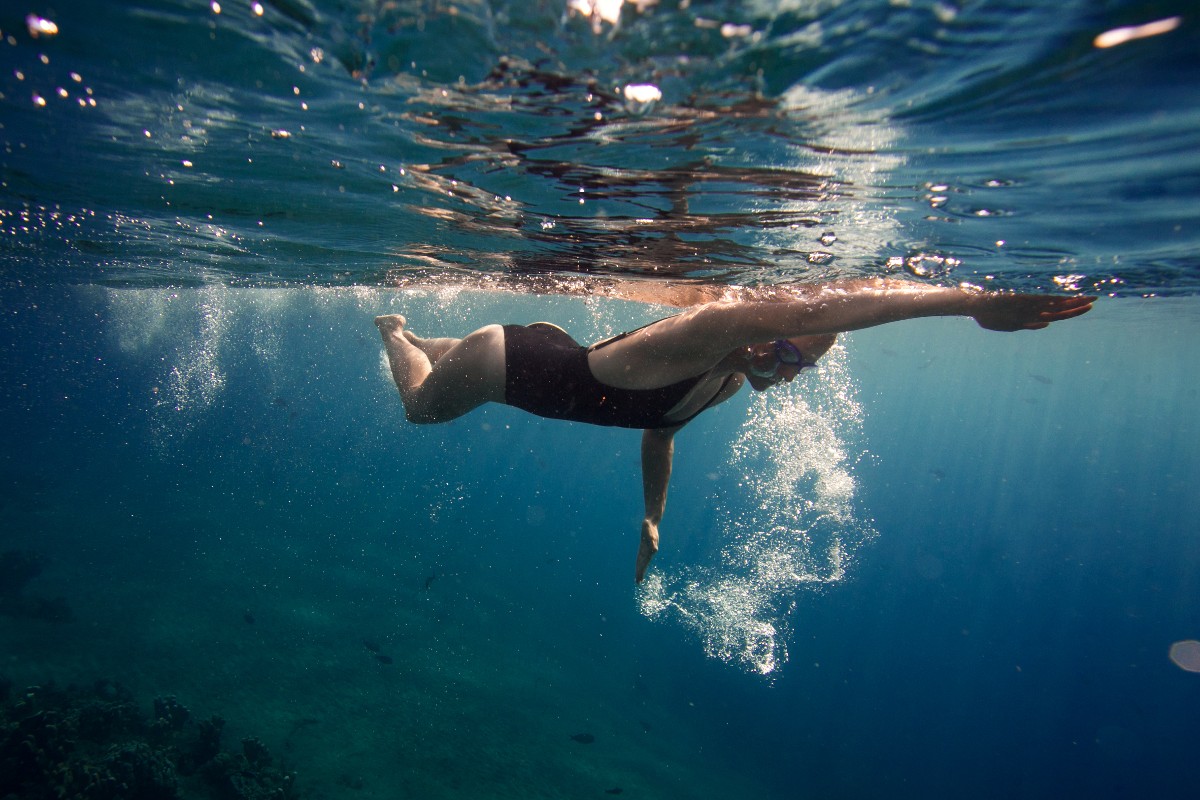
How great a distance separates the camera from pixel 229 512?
3456 cm

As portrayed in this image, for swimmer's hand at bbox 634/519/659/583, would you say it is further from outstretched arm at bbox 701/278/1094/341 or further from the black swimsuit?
outstretched arm at bbox 701/278/1094/341

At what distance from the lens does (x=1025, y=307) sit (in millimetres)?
3318

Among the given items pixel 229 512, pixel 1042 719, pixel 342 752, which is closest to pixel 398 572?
pixel 229 512

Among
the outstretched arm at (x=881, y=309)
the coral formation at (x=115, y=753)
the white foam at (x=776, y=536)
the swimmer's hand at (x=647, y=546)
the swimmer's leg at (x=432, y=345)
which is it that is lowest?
the white foam at (x=776, y=536)

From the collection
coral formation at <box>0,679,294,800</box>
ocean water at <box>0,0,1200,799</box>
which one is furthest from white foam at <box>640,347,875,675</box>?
coral formation at <box>0,679,294,800</box>

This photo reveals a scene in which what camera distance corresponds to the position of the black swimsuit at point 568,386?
395cm

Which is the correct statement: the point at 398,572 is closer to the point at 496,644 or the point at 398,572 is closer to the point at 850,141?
the point at 496,644

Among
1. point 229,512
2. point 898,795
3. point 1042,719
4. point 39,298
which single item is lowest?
point 1042,719

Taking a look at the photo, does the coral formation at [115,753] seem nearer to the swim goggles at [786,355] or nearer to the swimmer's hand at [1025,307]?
the swim goggles at [786,355]

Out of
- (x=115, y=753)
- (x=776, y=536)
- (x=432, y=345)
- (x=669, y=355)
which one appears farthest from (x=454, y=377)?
(x=776, y=536)

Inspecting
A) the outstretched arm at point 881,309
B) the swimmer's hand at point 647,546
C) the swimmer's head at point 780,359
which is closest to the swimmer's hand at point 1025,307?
the outstretched arm at point 881,309

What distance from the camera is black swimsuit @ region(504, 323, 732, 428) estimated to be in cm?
395

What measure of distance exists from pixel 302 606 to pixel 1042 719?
74.2 meters

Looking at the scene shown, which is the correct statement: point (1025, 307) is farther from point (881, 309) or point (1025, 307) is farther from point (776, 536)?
point (776, 536)
